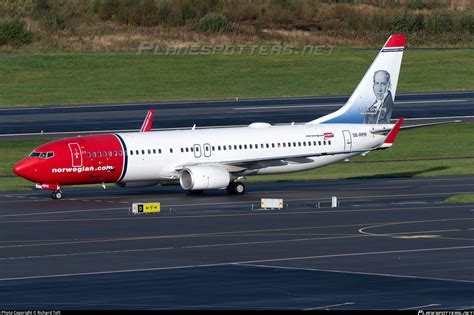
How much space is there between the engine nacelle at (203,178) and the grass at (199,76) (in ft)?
171

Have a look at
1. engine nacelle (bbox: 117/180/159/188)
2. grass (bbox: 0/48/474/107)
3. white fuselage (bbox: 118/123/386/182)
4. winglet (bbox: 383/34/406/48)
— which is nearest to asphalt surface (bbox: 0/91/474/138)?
grass (bbox: 0/48/474/107)

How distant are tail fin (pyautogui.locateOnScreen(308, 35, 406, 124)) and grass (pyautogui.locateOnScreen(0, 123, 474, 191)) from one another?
16.8 feet

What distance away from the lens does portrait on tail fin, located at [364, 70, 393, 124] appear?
7181 centimetres

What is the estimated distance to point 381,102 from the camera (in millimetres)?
72375

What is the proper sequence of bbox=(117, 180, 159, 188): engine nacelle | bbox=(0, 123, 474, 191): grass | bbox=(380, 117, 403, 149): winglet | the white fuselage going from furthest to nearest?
bbox=(0, 123, 474, 191): grass
bbox=(380, 117, 403, 149): winglet
bbox=(117, 180, 159, 188): engine nacelle
the white fuselage

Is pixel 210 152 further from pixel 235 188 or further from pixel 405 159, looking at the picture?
pixel 405 159

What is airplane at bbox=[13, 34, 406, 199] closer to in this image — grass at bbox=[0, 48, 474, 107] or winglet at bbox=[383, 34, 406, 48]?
winglet at bbox=[383, 34, 406, 48]

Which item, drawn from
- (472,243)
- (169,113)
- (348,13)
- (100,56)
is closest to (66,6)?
(100,56)

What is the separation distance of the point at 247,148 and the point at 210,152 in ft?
7.27

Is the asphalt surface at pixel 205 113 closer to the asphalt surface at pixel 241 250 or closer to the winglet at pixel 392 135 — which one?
the winglet at pixel 392 135

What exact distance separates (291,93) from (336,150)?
174 feet

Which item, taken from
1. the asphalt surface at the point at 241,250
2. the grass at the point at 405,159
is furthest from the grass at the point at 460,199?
the grass at the point at 405,159

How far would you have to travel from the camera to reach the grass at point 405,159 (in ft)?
250

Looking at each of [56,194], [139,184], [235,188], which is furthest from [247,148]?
[56,194]
